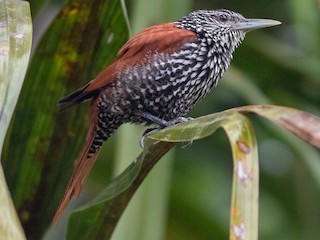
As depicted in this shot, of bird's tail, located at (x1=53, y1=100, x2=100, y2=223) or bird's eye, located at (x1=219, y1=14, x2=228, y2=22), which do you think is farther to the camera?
bird's eye, located at (x1=219, y1=14, x2=228, y2=22)

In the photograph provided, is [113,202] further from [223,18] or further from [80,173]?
[223,18]

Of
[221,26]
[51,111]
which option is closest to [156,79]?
[221,26]

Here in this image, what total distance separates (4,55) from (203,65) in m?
1.30

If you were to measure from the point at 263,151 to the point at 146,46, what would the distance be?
1196mm

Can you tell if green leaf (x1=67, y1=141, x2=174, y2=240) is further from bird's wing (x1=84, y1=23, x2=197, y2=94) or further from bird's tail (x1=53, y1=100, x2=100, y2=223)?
bird's wing (x1=84, y1=23, x2=197, y2=94)

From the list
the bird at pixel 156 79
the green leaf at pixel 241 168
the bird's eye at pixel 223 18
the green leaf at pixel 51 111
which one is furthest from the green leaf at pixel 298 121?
the bird's eye at pixel 223 18

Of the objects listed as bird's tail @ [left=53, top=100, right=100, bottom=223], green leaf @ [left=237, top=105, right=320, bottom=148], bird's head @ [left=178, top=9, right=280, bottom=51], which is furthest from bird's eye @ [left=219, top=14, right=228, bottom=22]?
green leaf @ [left=237, top=105, right=320, bottom=148]

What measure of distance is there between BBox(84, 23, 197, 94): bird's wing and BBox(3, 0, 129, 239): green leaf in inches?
14.4

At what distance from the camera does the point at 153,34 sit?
7.79 feet

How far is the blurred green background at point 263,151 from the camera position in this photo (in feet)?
8.62

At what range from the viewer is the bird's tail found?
6.13 feet

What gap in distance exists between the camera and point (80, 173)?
2.07 meters

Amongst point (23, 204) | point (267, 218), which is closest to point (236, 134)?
point (23, 204)

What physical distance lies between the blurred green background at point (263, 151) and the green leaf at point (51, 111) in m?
0.32
